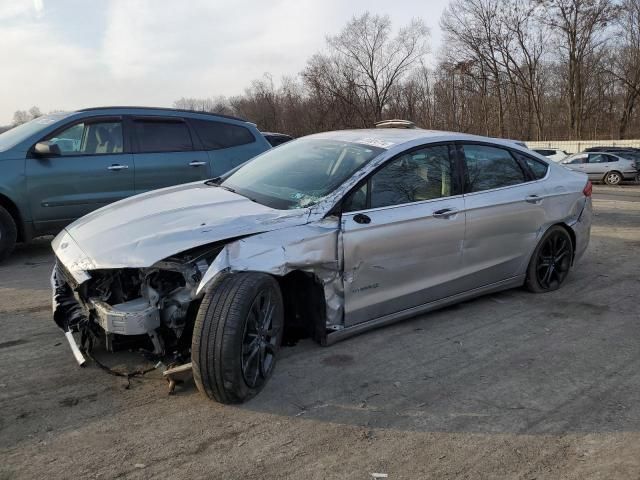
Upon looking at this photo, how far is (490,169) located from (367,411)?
2.74 metres

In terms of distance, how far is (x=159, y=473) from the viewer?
2646 mm

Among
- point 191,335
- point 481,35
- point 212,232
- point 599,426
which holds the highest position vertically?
point 481,35

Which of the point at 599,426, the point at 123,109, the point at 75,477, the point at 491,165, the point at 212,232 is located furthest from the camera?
the point at 123,109

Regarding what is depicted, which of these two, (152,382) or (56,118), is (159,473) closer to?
(152,382)

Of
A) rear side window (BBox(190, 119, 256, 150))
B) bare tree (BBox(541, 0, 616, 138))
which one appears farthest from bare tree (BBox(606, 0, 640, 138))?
rear side window (BBox(190, 119, 256, 150))

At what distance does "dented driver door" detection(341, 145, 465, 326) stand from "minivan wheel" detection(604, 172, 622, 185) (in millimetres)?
22705

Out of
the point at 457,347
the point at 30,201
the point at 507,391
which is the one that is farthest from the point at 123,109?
the point at 507,391

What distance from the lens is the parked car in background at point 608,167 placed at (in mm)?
23938

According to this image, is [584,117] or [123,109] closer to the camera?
[123,109]

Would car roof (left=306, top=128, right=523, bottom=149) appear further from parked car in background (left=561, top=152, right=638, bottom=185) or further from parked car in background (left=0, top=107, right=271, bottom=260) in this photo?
parked car in background (left=561, top=152, right=638, bottom=185)

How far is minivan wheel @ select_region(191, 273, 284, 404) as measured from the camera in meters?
3.11

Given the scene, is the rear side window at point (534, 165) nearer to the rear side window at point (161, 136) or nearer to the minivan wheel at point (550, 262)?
the minivan wheel at point (550, 262)

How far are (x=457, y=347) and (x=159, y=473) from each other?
2428mm

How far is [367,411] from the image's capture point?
3254 mm
